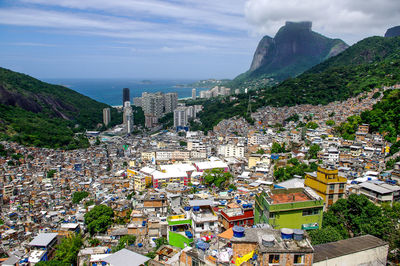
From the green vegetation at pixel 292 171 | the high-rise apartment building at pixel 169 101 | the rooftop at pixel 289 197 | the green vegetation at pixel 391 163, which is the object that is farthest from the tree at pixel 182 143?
the high-rise apartment building at pixel 169 101

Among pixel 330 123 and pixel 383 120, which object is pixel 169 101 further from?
pixel 383 120

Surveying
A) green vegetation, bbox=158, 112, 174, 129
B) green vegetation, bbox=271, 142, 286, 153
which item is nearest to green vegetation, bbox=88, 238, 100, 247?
green vegetation, bbox=271, 142, 286, 153

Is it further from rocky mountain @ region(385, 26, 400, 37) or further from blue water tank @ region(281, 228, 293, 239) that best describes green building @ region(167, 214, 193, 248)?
rocky mountain @ region(385, 26, 400, 37)

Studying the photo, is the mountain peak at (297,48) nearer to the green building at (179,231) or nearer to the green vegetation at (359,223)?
the green vegetation at (359,223)

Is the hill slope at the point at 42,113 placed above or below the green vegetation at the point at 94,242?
above

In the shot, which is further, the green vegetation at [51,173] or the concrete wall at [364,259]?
the green vegetation at [51,173]

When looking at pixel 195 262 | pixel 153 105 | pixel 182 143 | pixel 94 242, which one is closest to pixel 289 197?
pixel 195 262
